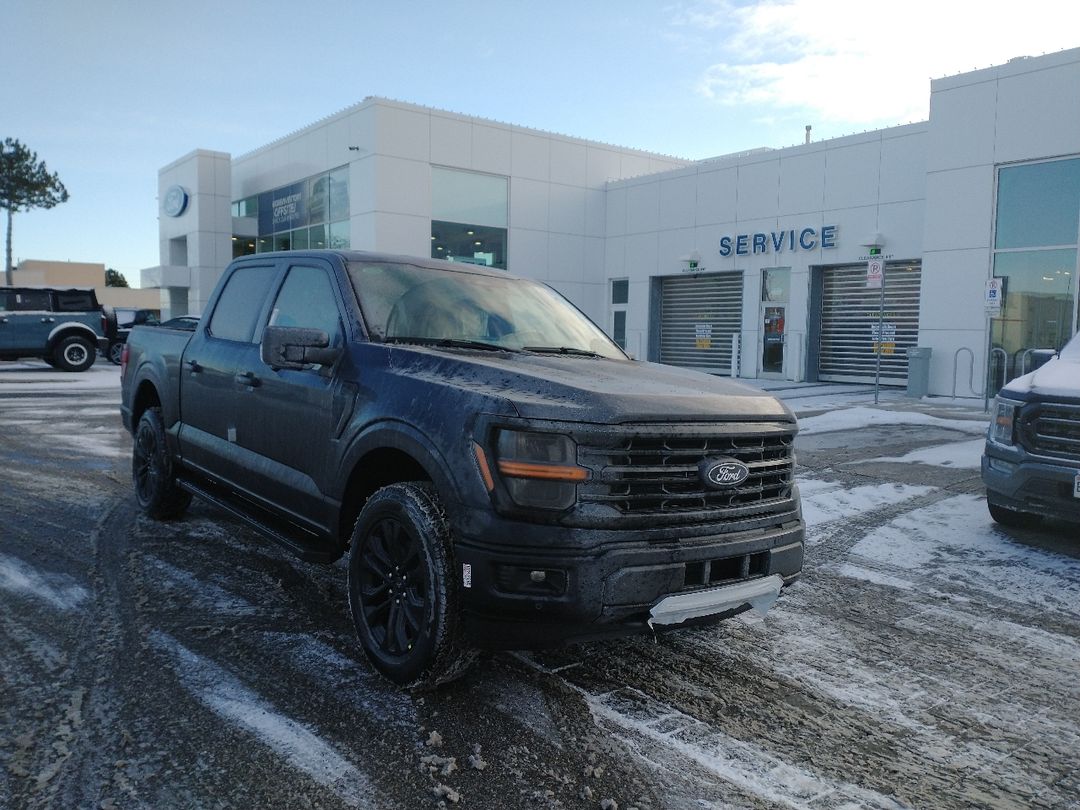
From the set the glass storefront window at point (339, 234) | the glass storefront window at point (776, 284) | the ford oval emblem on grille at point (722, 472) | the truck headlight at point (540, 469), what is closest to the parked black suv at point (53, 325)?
the glass storefront window at point (339, 234)

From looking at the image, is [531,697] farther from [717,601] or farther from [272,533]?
[272,533]

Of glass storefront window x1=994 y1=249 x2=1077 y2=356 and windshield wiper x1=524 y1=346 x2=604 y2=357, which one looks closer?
windshield wiper x1=524 y1=346 x2=604 y2=357

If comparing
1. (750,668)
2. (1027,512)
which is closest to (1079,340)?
(1027,512)

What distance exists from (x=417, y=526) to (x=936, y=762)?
205 cm

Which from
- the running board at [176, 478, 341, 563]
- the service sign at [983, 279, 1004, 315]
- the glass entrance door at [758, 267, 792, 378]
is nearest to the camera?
the running board at [176, 478, 341, 563]

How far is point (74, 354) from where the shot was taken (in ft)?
71.5

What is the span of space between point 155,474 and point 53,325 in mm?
18351

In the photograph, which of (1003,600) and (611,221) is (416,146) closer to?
(611,221)

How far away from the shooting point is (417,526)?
3.14 metres

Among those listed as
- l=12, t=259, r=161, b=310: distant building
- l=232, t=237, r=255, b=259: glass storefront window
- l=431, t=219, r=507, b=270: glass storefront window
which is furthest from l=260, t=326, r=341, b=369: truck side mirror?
l=12, t=259, r=161, b=310: distant building

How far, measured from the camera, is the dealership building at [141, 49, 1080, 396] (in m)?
17.0

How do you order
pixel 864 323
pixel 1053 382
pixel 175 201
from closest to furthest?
pixel 1053 382 < pixel 864 323 < pixel 175 201

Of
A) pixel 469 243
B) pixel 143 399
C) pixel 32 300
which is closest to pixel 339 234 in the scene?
pixel 469 243

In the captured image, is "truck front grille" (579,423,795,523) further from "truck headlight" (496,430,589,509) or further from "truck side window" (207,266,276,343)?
"truck side window" (207,266,276,343)
